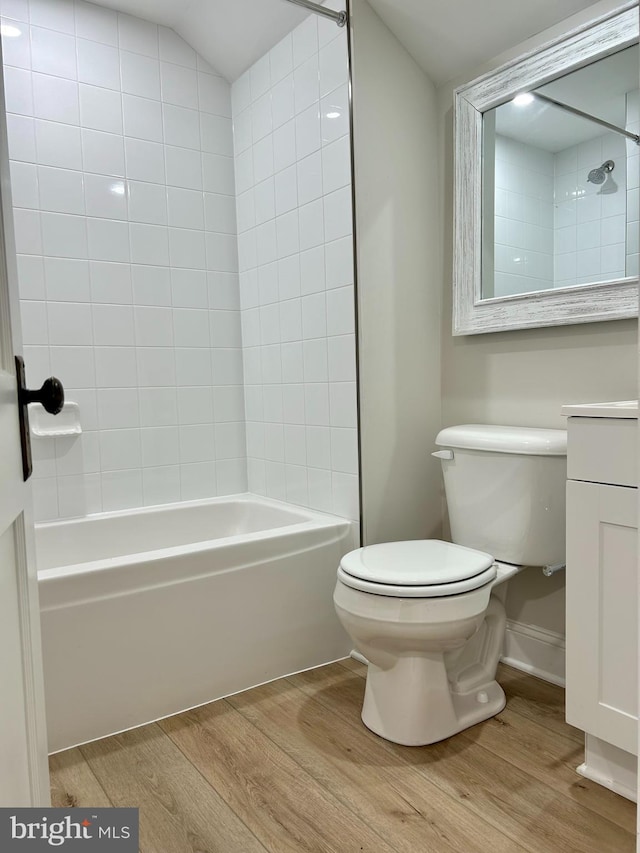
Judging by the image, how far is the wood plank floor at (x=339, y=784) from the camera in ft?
4.35

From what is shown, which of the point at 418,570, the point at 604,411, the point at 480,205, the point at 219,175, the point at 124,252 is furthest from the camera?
the point at 219,175

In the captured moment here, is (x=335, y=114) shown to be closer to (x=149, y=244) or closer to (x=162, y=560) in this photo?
(x=149, y=244)

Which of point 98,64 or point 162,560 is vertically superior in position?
point 98,64

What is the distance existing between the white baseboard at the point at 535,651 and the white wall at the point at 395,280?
18.2 inches

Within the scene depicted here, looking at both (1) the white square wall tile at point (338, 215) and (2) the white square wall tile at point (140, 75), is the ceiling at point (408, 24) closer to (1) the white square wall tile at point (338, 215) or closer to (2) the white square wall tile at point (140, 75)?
(2) the white square wall tile at point (140, 75)

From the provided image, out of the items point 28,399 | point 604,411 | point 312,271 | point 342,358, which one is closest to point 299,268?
point 312,271

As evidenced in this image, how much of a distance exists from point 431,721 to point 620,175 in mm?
1522

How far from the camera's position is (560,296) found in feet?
6.13

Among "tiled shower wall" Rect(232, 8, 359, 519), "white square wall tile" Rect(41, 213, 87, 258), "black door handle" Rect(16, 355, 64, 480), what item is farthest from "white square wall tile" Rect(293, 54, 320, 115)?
"black door handle" Rect(16, 355, 64, 480)

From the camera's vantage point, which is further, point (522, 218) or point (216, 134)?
point (216, 134)

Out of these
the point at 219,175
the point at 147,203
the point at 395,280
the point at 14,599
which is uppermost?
the point at 219,175

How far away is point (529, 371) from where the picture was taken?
200 centimetres

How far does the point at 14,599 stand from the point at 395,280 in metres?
1.70

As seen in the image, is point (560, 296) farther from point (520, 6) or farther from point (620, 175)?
point (520, 6)
